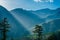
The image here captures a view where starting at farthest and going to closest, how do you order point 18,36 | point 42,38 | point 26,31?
point 18,36 → point 26,31 → point 42,38

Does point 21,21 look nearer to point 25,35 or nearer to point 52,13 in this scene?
point 25,35

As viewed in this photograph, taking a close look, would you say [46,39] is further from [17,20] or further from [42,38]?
[17,20]

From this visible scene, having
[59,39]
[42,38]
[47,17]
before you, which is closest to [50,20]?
[47,17]

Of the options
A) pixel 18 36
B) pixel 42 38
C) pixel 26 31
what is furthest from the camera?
pixel 18 36

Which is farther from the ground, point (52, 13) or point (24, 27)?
point (52, 13)

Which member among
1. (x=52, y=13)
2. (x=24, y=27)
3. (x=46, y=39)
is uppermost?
(x=52, y=13)

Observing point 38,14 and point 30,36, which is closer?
point 30,36

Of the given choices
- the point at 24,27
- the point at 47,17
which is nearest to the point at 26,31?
the point at 24,27

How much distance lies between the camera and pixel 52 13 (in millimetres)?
18984

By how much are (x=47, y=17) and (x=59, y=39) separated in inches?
102

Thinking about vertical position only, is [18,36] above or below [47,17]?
below

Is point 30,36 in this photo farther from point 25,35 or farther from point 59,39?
point 59,39

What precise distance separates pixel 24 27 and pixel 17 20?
1.34 metres

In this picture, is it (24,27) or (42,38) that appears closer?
(42,38)
